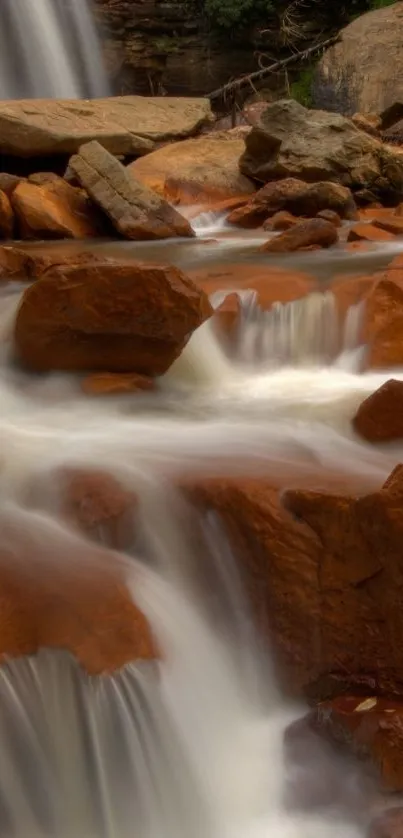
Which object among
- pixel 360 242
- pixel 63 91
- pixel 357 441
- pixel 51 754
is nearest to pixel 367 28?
pixel 63 91

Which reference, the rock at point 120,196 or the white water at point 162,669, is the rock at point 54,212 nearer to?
the rock at point 120,196

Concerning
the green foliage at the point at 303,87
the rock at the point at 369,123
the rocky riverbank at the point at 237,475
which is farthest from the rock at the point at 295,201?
the green foliage at the point at 303,87

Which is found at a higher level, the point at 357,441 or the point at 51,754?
the point at 357,441

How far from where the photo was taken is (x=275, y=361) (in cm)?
545

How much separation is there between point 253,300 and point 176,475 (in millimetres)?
2360

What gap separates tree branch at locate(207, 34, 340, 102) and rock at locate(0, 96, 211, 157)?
2766mm

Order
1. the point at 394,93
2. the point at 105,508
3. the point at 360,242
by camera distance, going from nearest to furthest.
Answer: the point at 105,508 < the point at 360,242 < the point at 394,93

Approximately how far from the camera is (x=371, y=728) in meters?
2.83

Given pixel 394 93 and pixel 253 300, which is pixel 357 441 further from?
pixel 394 93

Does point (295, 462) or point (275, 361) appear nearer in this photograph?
point (295, 462)

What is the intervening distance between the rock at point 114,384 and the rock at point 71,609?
5.26ft

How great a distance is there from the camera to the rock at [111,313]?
445cm

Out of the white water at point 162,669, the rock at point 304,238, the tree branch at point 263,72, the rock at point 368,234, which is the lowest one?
the white water at point 162,669

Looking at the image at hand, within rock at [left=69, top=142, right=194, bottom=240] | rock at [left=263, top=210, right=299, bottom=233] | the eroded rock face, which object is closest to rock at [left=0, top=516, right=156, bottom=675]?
the eroded rock face
